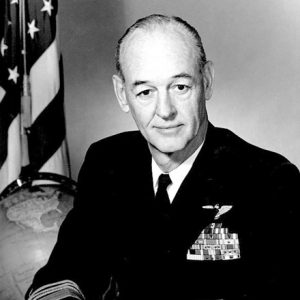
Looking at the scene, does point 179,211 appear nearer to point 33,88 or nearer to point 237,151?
point 237,151

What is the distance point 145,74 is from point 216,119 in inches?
62.6

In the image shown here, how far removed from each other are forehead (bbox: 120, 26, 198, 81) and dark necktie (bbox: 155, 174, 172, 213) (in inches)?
12.2

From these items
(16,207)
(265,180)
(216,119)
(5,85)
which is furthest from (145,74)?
(216,119)

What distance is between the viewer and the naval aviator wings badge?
172cm

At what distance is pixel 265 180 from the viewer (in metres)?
1.68

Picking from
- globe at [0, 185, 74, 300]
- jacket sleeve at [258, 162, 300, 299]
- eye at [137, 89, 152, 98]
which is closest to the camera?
jacket sleeve at [258, 162, 300, 299]

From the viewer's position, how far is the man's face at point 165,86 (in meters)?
1.63

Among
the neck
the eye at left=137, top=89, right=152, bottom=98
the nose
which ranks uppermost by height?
the eye at left=137, top=89, right=152, bottom=98

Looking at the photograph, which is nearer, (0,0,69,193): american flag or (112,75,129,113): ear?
(112,75,129,113): ear

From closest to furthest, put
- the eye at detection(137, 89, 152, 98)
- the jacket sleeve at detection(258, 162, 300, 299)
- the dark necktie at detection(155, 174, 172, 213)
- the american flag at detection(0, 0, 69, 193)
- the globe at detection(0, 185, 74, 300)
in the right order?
the jacket sleeve at detection(258, 162, 300, 299)
the eye at detection(137, 89, 152, 98)
the dark necktie at detection(155, 174, 172, 213)
the globe at detection(0, 185, 74, 300)
the american flag at detection(0, 0, 69, 193)

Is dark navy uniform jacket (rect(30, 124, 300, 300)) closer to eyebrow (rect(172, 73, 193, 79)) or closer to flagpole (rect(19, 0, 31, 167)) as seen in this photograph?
eyebrow (rect(172, 73, 193, 79))

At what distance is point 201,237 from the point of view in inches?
68.2

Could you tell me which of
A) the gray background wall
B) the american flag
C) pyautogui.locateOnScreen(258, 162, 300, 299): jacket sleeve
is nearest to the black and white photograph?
pyautogui.locateOnScreen(258, 162, 300, 299): jacket sleeve

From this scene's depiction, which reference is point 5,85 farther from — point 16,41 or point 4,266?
point 4,266
